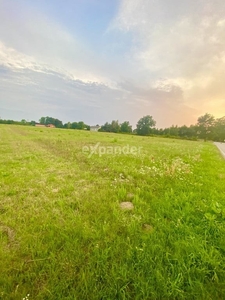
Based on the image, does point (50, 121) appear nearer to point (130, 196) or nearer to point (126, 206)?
point (130, 196)

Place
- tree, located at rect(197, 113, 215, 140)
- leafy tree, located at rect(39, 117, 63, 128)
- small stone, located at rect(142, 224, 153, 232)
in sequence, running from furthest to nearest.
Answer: leafy tree, located at rect(39, 117, 63, 128) → tree, located at rect(197, 113, 215, 140) → small stone, located at rect(142, 224, 153, 232)

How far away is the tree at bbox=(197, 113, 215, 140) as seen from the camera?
85250 mm

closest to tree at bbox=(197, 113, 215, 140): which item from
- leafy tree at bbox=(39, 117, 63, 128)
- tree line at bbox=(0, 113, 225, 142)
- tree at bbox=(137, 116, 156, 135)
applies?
tree line at bbox=(0, 113, 225, 142)

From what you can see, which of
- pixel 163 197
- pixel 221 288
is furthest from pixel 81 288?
pixel 163 197

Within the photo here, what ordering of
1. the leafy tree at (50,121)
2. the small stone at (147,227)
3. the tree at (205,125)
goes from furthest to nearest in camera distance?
the leafy tree at (50,121) → the tree at (205,125) → the small stone at (147,227)

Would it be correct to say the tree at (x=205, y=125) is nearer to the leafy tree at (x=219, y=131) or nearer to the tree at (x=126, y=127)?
the leafy tree at (x=219, y=131)

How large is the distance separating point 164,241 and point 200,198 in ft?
7.23

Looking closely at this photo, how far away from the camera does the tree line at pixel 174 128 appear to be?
84500 millimetres

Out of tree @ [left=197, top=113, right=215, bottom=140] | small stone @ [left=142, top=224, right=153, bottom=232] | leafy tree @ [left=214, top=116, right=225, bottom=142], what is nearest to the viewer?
small stone @ [left=142, top=224, right=153, bottom=232]

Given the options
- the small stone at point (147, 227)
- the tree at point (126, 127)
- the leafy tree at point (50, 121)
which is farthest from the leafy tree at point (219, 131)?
the leafy tree at point (50, 121)

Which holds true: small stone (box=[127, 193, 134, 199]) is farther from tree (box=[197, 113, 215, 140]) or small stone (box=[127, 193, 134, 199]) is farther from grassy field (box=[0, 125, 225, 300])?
tree (box=[197, 113, 215, 140])

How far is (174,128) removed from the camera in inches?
4158

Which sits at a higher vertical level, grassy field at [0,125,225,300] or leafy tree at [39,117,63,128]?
leafy tree at [39,117,63,128]

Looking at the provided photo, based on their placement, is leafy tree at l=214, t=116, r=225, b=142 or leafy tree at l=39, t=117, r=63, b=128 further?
leafy tree at l=39, t=117, r=63, b=128
